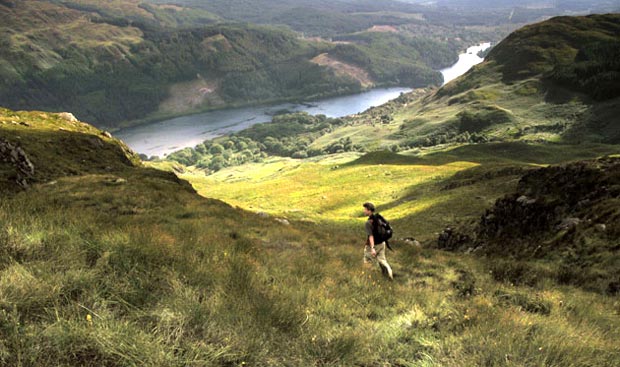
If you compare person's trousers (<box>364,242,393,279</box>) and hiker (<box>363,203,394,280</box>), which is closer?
person's trousers (<box>364,242,393,279</box>)

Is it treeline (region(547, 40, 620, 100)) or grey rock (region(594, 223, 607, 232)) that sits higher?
treeline (region(547, 40, 620, 100))

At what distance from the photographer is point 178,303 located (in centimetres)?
563

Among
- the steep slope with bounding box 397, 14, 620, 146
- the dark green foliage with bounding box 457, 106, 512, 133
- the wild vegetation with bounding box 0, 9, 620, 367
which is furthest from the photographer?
the dark green foliage with bounding box 457, 106, 512, 133

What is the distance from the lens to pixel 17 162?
22812mm

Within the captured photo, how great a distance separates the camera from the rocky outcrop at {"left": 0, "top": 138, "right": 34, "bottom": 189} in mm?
20719

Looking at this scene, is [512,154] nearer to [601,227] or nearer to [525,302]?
[601,227]

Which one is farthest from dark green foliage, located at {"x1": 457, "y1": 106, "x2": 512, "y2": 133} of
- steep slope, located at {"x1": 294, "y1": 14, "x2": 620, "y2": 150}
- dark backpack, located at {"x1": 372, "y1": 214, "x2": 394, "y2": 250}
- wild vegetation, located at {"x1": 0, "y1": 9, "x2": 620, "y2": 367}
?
dark backpack, located at {"x1": 372, "y1": 214, "x2": 394, "y2": 250}

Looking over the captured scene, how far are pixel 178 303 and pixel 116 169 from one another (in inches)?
1253

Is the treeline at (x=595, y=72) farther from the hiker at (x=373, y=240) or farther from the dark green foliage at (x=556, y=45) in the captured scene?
the hiker at (x=373, y=240)

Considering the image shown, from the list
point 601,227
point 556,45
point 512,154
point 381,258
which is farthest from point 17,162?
point 556,45

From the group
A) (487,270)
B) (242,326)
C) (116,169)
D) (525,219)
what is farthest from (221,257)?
(116,169)

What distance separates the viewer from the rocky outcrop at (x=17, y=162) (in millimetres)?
20719

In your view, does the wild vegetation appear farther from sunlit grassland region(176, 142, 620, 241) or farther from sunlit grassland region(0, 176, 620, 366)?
sunlit grassland region(176, 142, 620, 241)

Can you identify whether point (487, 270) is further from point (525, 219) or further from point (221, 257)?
point (221, 257)
